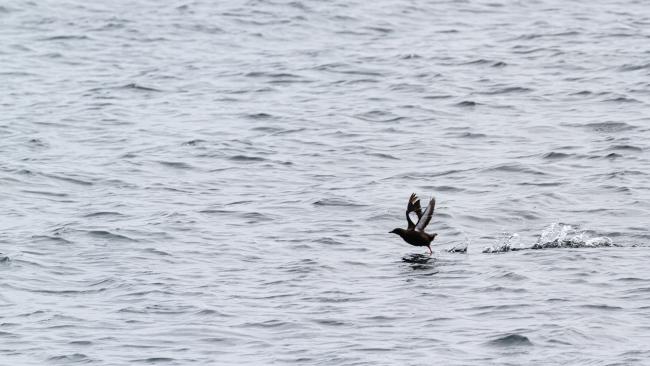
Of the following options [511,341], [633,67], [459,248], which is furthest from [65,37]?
[511,341]

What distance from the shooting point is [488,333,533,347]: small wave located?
14.8 metres

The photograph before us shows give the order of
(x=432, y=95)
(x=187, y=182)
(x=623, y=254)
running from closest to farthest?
(x=623, y=254) → (x=187, y=182) → (x=432, y=95)

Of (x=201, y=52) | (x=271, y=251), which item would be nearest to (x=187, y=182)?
(x=271, y=251)

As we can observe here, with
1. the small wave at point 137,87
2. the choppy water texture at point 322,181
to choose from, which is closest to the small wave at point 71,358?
the choppy water texture at point 322,181

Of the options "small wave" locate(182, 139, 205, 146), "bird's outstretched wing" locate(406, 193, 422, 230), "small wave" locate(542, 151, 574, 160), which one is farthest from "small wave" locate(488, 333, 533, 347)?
"small wave" locate(182, 139, 205, 146)

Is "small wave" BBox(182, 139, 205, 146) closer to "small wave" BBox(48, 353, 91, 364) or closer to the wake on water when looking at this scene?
the wake on water

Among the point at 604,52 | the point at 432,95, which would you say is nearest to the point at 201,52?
the point at 432,95

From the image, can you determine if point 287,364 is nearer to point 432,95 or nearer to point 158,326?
point 158,326

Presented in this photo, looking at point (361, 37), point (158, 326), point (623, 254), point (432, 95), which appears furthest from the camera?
point (361, 37)

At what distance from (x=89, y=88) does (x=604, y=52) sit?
493 inches

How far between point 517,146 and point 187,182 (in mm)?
6219

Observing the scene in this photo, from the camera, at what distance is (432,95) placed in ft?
97.7

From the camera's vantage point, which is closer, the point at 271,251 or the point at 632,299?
the point at 632,299

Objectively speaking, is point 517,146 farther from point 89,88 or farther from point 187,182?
point 89,88
